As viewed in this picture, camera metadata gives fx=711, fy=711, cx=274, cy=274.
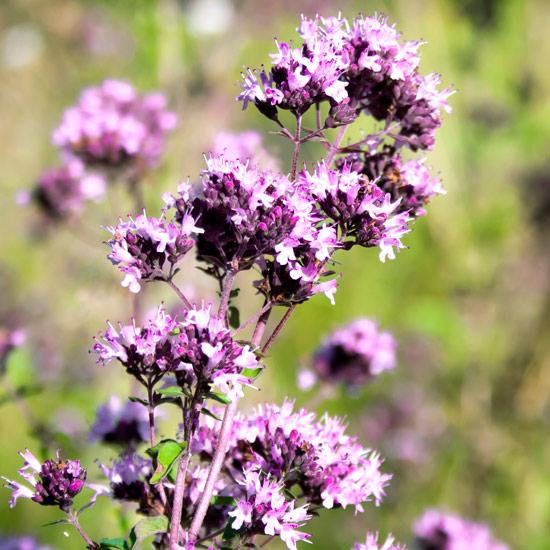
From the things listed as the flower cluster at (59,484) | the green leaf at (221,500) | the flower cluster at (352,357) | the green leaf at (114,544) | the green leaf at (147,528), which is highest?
the flower cluster at (352,357)

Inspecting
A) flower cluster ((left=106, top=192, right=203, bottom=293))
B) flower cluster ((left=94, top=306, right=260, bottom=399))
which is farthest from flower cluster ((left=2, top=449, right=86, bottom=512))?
flower cluster ((left=106, top=192, right=203, bottom=293))

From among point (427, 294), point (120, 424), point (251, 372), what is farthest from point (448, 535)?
point (427, 294)

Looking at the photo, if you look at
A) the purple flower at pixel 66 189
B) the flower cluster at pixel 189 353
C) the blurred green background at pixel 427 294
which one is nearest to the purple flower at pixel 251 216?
the flower cluster at pixel 189 353

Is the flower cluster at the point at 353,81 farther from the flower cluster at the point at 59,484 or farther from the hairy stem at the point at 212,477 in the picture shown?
the flower cluster at the point at 59,484

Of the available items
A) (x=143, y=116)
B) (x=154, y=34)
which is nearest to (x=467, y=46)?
(x=154, y=34)

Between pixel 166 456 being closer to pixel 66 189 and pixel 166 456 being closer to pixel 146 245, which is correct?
pixel 146 245
